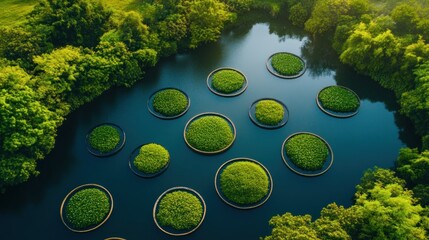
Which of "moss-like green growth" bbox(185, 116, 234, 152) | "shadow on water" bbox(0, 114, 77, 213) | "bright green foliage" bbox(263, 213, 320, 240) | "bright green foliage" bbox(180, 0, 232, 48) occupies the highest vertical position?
"bright green foliage" bbox(180, 0, 232, 48)

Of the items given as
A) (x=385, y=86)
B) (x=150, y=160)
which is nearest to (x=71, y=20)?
(x=150, y=160)

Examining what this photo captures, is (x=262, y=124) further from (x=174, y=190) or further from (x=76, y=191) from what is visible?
(x=76, y=191)

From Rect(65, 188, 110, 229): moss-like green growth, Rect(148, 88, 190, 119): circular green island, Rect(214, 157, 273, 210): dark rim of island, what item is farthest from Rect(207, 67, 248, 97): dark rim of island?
Rect(65, 188, 110, 229): moss-like green growth

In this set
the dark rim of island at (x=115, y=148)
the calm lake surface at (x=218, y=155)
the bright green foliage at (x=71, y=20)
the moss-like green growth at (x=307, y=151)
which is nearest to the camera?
the calm lake surface at (x=218, y=155)

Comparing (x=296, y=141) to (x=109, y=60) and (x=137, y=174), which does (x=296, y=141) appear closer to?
(x=137, y=174)

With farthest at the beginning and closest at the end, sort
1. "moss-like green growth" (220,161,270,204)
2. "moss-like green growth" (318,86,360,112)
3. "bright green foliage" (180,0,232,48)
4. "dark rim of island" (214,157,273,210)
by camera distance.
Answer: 1. "bright green foliage" (180,0,232,48)
2. "moss-like green growth" (318,86,360,112)
3. "moss-like green growth" (220,161,270,204)
4. "dark rim of island" (214,157,273,210)

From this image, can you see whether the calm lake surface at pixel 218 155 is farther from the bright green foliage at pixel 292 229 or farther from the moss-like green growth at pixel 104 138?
the bright green foliage at pixel 292 229

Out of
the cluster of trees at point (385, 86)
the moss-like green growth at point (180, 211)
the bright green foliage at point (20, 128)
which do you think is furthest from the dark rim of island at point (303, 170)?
the bright green foliage at point (20, 128)

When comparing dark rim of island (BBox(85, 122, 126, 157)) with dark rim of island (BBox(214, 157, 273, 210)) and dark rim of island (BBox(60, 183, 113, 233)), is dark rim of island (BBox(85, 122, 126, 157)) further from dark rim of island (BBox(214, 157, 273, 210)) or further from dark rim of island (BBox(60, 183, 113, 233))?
dark rim of island (BBox(214, 157, 273, 210))
